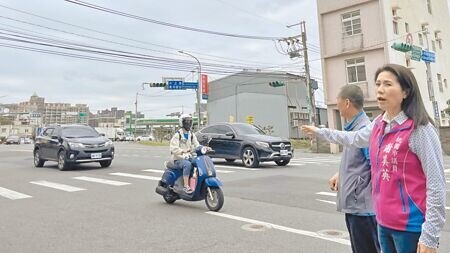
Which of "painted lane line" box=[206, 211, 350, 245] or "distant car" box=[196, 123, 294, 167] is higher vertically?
"distant car" box=[196, 123, 294, 167]

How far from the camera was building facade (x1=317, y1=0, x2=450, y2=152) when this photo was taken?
23.0m

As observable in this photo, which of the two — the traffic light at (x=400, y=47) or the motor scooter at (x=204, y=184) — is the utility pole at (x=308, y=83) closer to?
the traffic light at (x=400, y=47)

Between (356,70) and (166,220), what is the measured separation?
21436mm

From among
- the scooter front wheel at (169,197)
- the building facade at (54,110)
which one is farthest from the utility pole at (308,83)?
the building facade at (54,110)

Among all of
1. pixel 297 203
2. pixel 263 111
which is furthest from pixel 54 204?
pixel 263 111

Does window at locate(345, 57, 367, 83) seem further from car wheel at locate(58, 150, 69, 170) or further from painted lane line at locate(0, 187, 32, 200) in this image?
painted lane line at locate(0, 187, 32, 200)

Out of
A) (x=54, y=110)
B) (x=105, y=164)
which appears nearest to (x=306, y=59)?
(x=105, y=164)

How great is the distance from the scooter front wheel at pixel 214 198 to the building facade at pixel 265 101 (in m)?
34.7

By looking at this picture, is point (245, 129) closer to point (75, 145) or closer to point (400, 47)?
point (75, 145)

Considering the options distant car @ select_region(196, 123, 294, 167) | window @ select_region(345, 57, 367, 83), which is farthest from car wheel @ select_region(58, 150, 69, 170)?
window @ select_region(345, 57, 367, 83)

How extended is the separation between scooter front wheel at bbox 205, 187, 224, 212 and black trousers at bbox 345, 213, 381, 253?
372 centimetres

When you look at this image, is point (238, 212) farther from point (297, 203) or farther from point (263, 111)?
point (263, 111)

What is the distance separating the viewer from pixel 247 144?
44.2 feet

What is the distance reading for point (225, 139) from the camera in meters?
14.2
